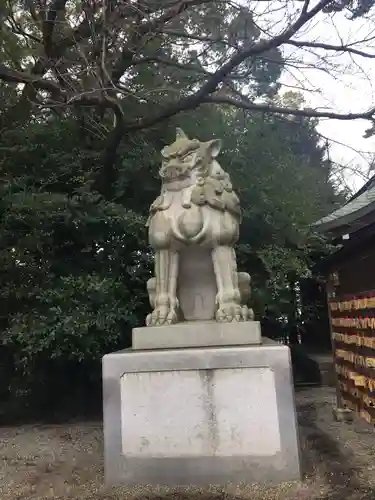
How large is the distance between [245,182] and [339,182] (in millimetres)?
9640

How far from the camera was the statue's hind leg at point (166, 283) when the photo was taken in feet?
14.0

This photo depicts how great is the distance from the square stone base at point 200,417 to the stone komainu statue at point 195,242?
45cm

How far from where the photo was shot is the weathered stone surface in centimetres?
399

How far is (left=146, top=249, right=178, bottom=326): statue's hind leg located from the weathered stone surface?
175mm

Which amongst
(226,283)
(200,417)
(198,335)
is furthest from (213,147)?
(200,417)

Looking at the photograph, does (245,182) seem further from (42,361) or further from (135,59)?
(42,361)

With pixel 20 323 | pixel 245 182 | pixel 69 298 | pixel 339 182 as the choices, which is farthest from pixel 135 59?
pixel 339 182

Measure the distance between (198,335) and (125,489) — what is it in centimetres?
125

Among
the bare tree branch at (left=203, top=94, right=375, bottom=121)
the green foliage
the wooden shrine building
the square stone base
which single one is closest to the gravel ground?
the square stone base

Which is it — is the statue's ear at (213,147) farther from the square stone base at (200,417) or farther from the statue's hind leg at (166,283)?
the square stone base at (200,417)

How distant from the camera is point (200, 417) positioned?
3.78 m

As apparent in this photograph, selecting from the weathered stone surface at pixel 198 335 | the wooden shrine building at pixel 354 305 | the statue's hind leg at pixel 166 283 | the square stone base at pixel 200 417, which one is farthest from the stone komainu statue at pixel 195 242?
the wooden shrine building at pixel 354 305

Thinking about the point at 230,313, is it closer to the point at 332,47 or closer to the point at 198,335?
the point at 198,335

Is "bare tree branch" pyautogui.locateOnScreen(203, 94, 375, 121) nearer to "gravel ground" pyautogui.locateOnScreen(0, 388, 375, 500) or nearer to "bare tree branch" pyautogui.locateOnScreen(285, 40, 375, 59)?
"bare tree branch" pyautogui.locateOnScreen(285, 40, 375, 59)
